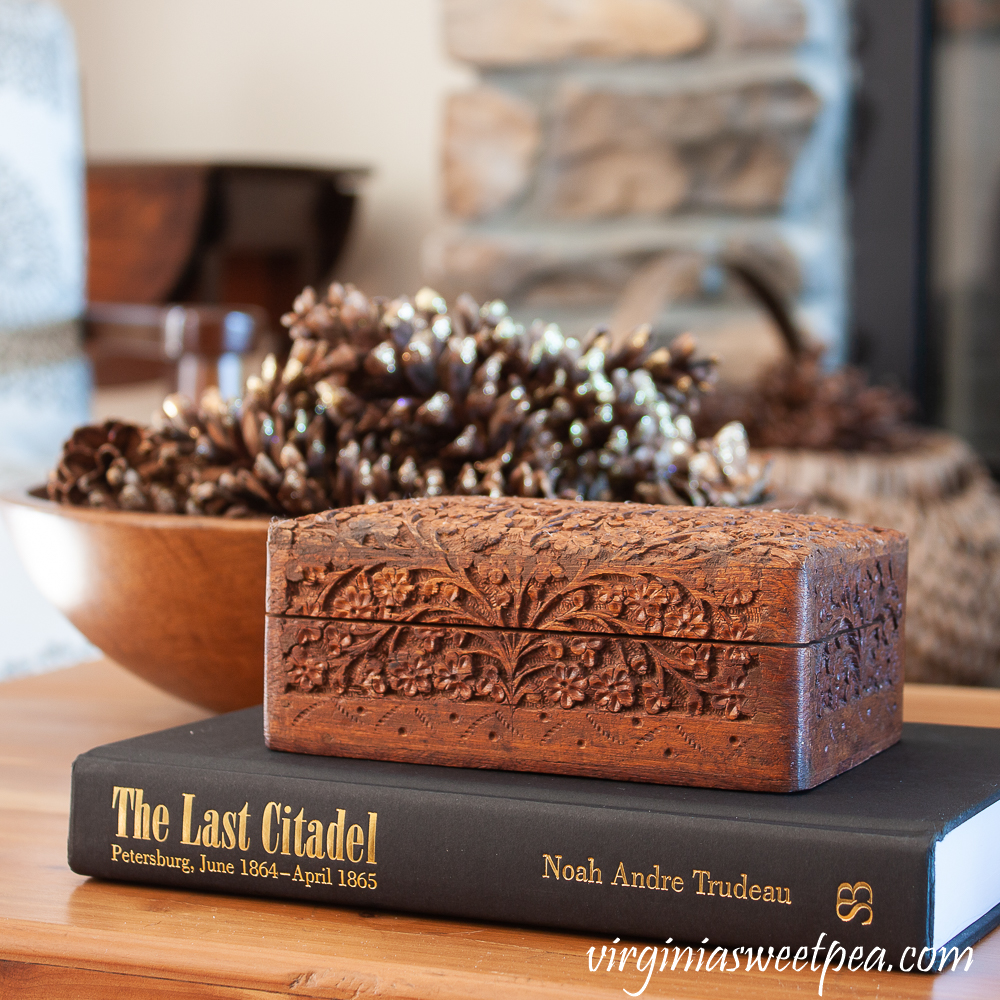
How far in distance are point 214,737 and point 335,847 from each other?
8 centimetres

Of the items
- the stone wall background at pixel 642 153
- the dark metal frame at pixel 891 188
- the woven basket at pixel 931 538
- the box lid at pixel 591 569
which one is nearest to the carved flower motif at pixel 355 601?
the box lid at pixel 591 569

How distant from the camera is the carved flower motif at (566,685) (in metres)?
0.38

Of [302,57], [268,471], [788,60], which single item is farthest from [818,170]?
[268,471]

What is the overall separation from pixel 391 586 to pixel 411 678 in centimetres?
3

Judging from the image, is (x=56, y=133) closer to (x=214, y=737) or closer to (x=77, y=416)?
(x=77, y=416)

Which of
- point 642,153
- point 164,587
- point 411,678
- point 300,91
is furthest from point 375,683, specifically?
point 300,91

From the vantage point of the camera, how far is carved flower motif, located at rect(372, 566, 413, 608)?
0.40 meters

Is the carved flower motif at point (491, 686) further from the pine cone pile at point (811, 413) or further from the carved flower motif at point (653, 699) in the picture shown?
the pine cone pile at point (811, 413)

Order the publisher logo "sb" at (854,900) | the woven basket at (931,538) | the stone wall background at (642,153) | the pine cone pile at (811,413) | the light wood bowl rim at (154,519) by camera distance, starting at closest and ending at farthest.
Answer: the publisher logo "sb" at (854,900)
the light wood bowl rim at (154,519)
the woven basket at (931,538)
the pine cone pile at (811,413)
the stone wall background at (642,153)

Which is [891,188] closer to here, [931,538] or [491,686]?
[931,538]

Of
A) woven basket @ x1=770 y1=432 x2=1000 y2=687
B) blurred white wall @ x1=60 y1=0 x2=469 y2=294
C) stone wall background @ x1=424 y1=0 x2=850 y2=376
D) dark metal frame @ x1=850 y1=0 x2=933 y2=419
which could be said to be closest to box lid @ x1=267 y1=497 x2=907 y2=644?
woven basket @ x1=770 y1=432 x2=1000 y2=687

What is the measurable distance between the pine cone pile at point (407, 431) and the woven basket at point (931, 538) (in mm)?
618

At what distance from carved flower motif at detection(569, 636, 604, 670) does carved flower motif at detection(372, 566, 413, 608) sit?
5 centimetres

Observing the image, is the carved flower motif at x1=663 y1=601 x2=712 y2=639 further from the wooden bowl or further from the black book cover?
the wooden bowl
